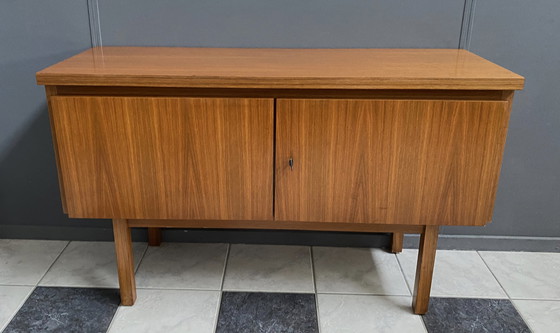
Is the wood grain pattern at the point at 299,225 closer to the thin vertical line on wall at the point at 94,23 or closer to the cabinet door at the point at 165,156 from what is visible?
the cabinet door at the point at 165,156

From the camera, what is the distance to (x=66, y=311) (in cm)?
159

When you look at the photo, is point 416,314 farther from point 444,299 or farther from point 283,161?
point 283,161

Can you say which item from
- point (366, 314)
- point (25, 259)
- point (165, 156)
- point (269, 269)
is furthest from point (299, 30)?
point (25, 259)

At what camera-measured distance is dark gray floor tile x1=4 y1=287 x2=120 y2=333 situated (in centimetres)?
152

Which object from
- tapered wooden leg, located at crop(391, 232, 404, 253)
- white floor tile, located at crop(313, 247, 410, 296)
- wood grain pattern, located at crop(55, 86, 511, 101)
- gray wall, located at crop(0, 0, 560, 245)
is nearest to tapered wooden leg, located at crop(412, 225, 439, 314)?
white floor tile, located at crop(313, 247, 410, 296)

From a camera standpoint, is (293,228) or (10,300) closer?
(293,228)

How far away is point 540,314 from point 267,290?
0.91m

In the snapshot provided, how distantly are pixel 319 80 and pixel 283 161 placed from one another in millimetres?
247

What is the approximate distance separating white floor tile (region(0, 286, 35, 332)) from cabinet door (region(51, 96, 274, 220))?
1.47 ft

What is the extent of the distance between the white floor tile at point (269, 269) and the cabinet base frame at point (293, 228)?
323 mm

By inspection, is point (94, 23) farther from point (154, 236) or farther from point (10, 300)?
point (10, 300)

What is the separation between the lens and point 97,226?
1.99 meters

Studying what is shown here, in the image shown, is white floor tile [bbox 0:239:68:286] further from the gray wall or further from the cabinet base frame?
the gray wall

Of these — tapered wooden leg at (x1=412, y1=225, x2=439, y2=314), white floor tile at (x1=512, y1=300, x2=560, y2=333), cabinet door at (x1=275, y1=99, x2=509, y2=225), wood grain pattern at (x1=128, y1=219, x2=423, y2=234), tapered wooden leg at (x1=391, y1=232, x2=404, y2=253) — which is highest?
cabinet door at (x1=275, y1=99, x2=509, y2=225)
